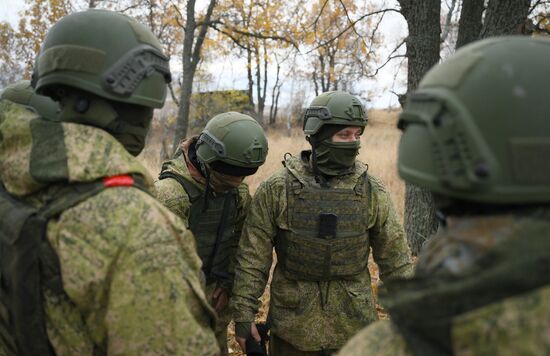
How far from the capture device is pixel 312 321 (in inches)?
105


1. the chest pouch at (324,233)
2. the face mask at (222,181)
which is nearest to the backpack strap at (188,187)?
the face mask at (222,181)

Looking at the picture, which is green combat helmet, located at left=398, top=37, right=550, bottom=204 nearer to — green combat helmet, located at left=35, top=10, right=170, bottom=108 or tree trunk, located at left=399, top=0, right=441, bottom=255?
green combat helmet, located at left=35, top=10, right=170, bottom=108

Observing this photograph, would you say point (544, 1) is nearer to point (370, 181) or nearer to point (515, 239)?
point (370, 181)

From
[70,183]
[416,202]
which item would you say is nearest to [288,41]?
[416,202]

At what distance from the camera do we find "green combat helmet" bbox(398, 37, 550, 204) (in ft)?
3.35

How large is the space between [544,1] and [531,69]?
4466 millimetres

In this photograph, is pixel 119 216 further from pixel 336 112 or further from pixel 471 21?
pixel 471 21

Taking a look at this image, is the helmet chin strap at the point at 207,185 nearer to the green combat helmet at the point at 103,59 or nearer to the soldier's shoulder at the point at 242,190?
the soldier's shoulder at the point at 242,190

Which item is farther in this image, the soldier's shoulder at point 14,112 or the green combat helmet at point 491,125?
the soldier's shoulder at point 14,112

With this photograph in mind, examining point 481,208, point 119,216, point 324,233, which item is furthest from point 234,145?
point 481,208

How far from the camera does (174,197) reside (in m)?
2.76

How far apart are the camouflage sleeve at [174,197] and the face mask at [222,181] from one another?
0.66 feet

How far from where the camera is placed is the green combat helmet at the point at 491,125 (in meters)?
1.02

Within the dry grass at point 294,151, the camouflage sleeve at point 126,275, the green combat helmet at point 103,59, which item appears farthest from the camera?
the dry grass at point 294,151
